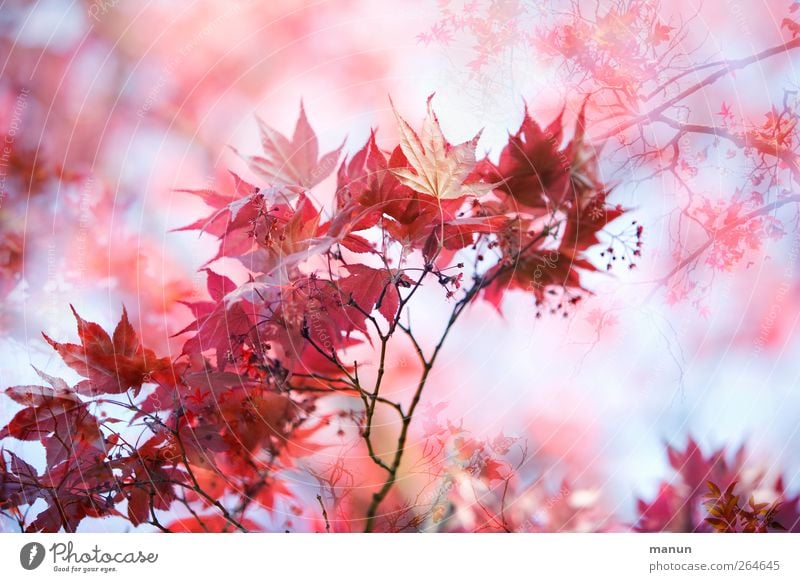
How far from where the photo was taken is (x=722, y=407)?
622 millimetres

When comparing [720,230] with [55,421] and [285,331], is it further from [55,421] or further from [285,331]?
[55,421]

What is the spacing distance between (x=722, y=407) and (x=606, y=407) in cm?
11

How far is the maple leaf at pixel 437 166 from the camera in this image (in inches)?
21.6

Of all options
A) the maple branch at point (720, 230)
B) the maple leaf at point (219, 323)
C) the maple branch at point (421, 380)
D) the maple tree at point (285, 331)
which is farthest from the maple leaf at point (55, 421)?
the maple branch at point (720, 230)

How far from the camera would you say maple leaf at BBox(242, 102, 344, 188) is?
580mm

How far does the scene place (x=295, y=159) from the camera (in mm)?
589

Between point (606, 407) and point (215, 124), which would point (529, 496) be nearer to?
point (606, 407)

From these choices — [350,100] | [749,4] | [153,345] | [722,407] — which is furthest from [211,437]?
[749,4]
